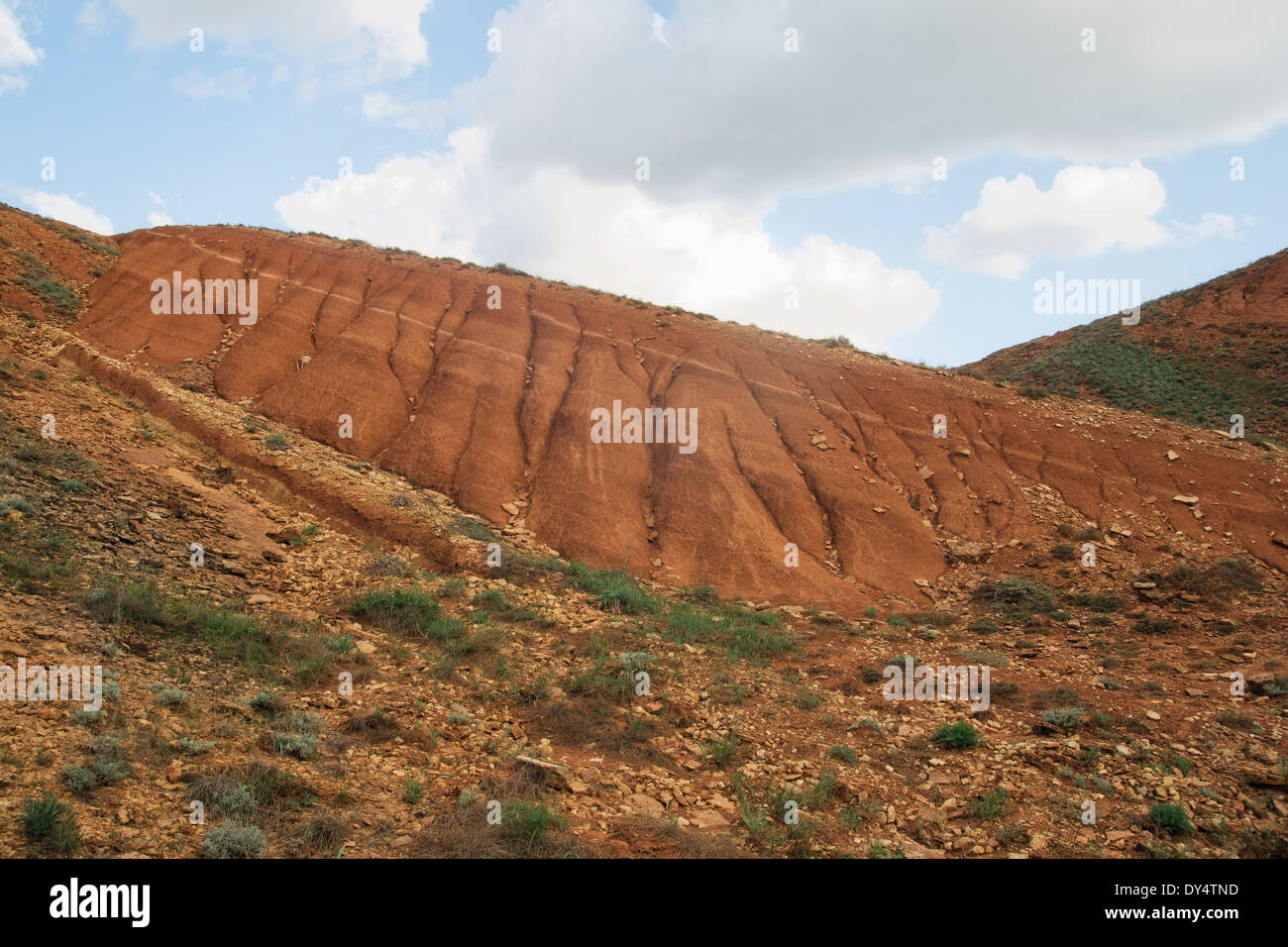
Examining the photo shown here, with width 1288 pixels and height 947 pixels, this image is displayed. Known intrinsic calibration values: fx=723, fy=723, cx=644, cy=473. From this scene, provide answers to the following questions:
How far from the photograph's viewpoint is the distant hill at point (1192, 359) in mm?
27047

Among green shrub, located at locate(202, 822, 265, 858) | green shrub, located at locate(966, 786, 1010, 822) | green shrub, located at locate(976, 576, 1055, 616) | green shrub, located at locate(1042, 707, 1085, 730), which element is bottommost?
green shrub, located at locate(966, 786, 1010, 822)

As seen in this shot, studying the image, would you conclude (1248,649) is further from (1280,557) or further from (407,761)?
(407,761)

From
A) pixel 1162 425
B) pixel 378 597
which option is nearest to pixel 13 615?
pixel 378 597

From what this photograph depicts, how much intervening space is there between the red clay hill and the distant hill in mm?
5294

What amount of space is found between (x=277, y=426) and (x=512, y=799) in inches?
545

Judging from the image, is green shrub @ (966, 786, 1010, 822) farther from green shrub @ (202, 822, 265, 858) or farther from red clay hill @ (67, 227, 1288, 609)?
red clay hill @ (67, 227, 1288, 609)

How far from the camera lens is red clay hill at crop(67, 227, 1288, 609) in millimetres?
16938

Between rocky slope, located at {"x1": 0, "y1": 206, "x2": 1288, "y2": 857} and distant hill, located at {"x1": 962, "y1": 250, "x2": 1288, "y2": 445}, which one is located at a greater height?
distant hill, located at {"x1": 962, "y1": 250, "x2": 1288, "y2": 445}

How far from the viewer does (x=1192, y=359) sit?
31516 mm

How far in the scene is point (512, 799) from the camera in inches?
250

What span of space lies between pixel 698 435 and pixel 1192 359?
25634mm

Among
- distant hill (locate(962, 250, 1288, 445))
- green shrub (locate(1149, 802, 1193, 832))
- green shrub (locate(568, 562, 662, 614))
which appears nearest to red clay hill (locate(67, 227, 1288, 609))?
green shrub (locate(568, 562, 662, 614))

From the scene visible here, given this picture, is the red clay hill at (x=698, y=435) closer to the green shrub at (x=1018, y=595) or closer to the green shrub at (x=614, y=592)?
the green shrub at (x=1018, y=595)

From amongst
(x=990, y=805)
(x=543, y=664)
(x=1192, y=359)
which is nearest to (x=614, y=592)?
(x=543, y=664)
